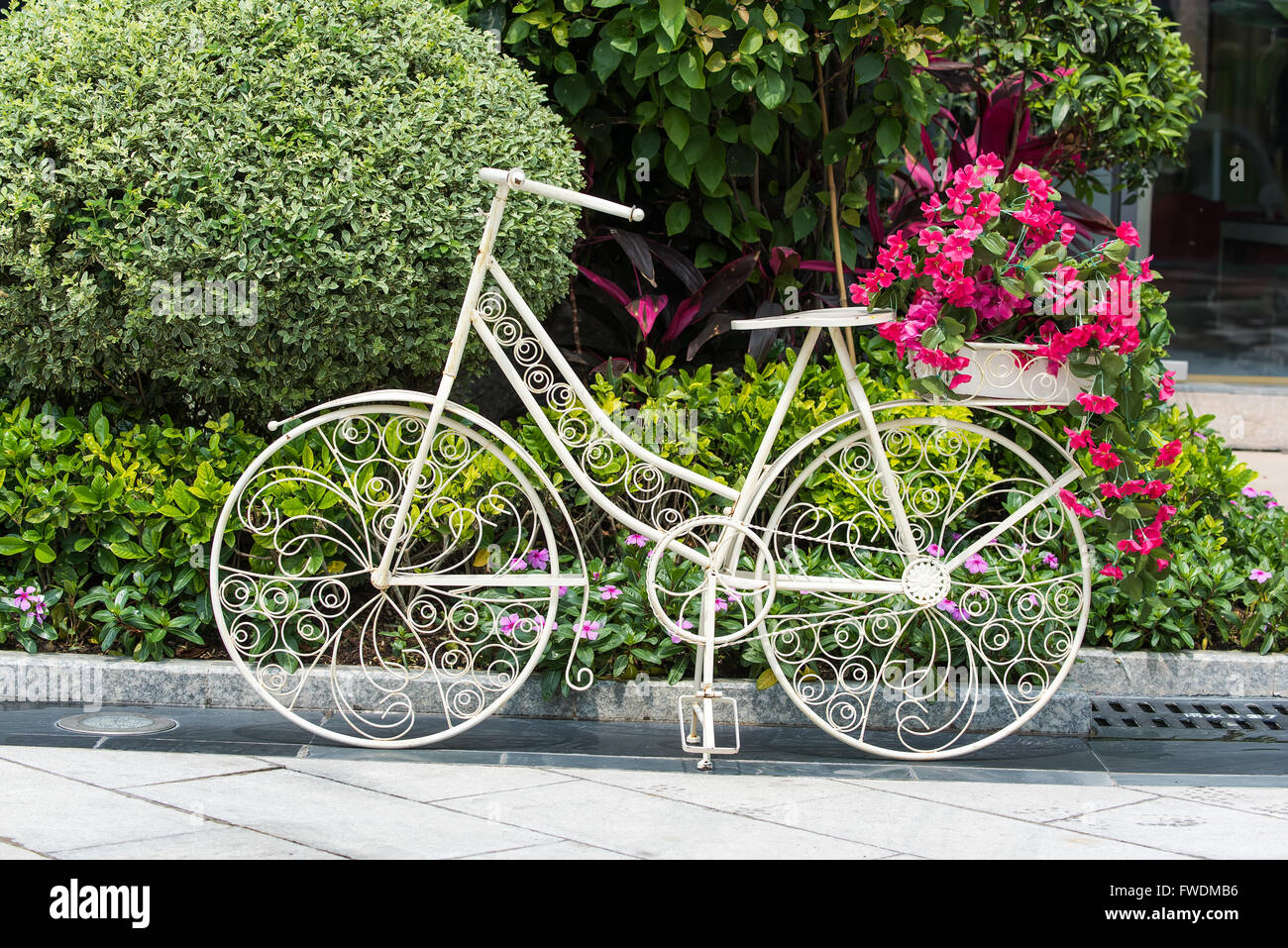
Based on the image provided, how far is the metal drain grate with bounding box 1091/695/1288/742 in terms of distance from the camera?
4.38m

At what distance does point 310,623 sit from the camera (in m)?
4.60

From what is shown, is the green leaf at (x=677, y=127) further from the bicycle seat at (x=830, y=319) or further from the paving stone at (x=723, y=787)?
the paving stone at (x=723, y=787)

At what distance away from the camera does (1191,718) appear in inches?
176

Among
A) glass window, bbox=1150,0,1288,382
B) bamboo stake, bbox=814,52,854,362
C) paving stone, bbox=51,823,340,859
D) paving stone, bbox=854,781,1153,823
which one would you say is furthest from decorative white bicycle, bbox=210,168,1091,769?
glass window, bbox=1150,0,1288,382

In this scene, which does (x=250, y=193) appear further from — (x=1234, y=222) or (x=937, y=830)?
(x=1234, y=222)

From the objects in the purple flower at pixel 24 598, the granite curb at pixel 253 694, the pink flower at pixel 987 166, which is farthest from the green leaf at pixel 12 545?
the pink flower at pixel 987 166

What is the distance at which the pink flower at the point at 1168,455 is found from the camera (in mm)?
3969

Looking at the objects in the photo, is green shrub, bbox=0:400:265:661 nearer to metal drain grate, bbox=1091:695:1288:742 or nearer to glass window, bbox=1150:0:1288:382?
metal drain grate, bbox=1091:695:1288:742

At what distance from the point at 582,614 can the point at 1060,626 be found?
159 cm

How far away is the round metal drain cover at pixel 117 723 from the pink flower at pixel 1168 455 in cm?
300

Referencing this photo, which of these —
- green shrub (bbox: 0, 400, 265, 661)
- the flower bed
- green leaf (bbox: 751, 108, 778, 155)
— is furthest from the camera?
green leaf (bbox: 751, 108, 778, 155)

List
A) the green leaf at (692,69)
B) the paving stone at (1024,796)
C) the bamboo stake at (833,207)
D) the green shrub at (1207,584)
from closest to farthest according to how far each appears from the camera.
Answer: the paving stone at (1024,796)
the green shrub at (1207,584)
the green leaf at (692,69)
the bamboo stake at (833,207)

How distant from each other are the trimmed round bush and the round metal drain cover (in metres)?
1.05

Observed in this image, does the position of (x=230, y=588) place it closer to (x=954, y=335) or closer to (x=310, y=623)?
(x=310, y=623)
